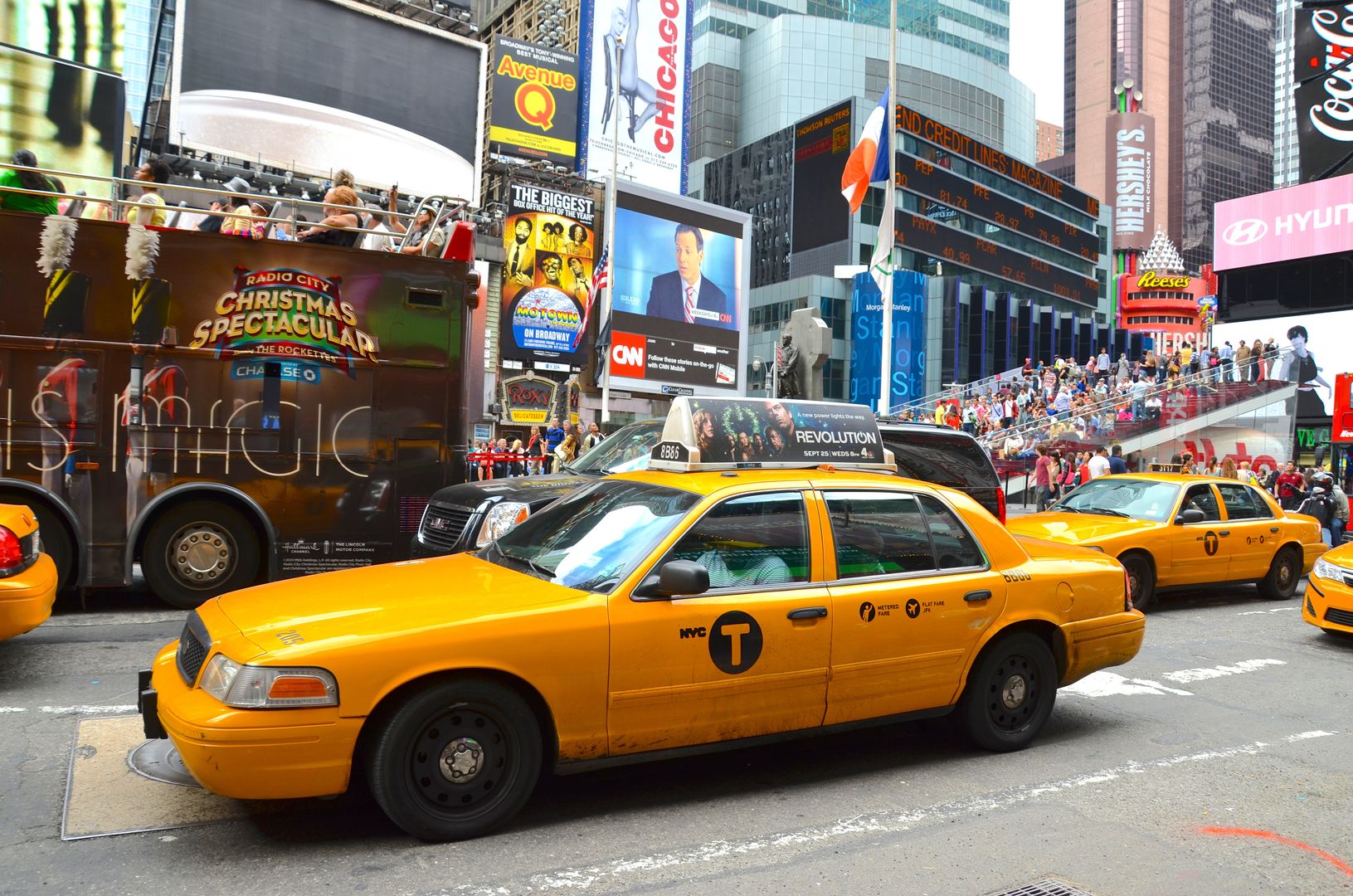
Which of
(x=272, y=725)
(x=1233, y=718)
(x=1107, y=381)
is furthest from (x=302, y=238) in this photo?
(x=1107, y=381)

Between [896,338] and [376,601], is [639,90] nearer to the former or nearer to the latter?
[896,338]

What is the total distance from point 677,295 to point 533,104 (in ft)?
38.4

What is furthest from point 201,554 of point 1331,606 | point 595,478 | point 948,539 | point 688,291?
point 688,291

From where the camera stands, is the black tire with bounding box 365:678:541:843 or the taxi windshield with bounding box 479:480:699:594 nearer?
the black tire with bounding box 365:678:541:843

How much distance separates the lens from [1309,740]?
5926 mm

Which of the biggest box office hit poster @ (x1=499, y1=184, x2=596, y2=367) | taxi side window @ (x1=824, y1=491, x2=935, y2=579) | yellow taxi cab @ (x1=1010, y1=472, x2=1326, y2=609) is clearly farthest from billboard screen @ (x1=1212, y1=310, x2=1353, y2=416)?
taxi side window @ (x1=824, y1=491, x2=935, y2=579)

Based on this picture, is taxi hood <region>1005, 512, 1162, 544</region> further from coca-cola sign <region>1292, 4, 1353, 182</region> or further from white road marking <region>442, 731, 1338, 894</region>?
coca-cola sign <region>1292, 4, 1353, 182</region>

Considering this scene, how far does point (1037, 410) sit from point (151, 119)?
38.4 meters

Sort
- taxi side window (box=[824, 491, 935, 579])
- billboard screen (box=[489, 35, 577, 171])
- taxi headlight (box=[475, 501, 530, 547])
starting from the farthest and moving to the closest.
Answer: billboard screen (box=[489, 35, 577, 171]) → taxi headlight (box=[475, 501, 530, 547]) → taxi side window (box=[824, 491, 935, 579])

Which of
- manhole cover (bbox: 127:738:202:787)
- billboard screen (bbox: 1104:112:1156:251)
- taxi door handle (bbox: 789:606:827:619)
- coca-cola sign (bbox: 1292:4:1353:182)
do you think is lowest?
manhole cover (bbox: 127:738:202:787)

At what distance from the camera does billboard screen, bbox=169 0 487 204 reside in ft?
101

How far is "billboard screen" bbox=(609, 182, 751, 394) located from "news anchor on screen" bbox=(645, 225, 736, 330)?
0.04 meters

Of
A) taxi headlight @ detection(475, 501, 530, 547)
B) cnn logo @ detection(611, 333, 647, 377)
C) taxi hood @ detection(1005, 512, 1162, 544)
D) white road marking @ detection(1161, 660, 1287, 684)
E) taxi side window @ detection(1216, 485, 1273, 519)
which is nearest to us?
white road marking @ detection(1161, 660, 1287, 684)

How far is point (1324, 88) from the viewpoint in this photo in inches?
1641
